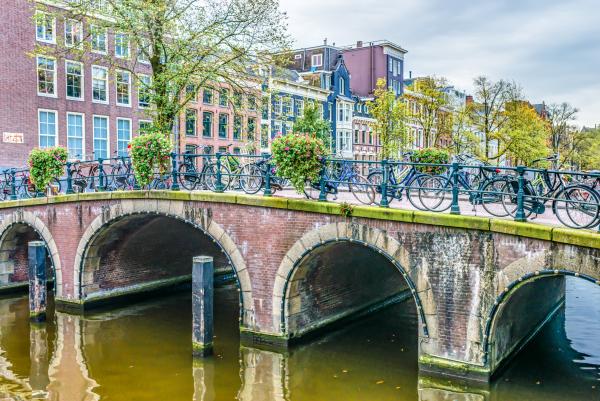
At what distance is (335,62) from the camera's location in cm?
4822

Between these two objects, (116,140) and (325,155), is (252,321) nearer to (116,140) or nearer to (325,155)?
(325,155)

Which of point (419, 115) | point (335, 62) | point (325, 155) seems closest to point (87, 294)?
point (325, 155)

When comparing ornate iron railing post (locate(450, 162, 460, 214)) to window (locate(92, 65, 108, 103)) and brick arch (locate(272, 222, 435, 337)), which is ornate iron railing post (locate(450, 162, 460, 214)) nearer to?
brick arch (locate(272, 222, 435, 337))

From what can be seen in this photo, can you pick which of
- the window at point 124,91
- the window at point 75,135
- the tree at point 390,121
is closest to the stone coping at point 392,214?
the window at point 75,135

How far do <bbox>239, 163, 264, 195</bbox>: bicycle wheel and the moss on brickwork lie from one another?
→ 559 cm

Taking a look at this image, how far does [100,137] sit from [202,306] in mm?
19959

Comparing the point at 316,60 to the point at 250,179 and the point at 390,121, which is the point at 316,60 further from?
the point at 250,179

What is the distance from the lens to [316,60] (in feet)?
159

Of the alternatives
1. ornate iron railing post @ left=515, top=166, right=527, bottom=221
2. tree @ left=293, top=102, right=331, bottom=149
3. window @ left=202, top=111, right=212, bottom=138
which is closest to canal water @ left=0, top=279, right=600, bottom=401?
ornate iron railing post @ left=515, top=166, right=527, bottom=221

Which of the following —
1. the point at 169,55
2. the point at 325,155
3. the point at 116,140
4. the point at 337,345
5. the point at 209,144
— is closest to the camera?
the point at 325,155

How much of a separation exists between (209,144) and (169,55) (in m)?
16.8

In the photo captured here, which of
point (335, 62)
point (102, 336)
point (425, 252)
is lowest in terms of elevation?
point (102, 336)

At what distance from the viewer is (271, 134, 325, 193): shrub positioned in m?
11.8

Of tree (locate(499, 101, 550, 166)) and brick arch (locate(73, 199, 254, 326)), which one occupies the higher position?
tree (locate(499, 101, 550, 166))
